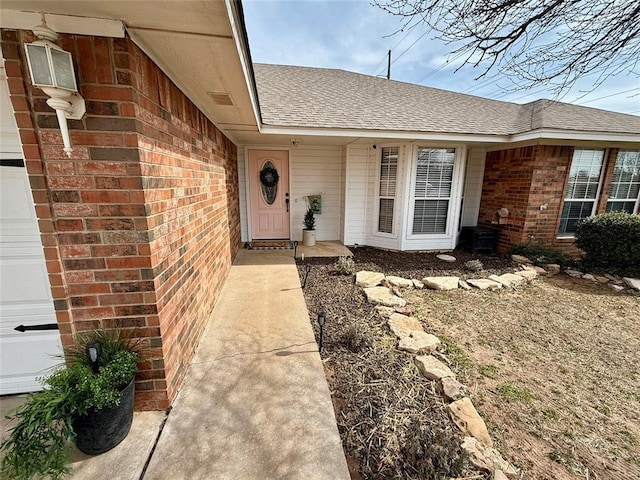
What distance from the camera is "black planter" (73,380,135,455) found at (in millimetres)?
1415

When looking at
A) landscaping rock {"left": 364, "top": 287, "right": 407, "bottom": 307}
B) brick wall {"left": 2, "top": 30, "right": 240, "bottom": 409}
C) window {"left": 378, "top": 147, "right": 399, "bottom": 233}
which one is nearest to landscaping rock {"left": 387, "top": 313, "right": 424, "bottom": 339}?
landscaping rock {"left": 364, "top": 287, "right": 407, "bottom": 307}

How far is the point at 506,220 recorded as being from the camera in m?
6.21

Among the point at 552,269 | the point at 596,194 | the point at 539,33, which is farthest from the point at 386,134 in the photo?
the point at 596,194

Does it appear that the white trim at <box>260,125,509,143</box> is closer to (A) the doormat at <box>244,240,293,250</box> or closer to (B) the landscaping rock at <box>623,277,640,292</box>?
(A) the doormat at <box>244,240,293,250</box>

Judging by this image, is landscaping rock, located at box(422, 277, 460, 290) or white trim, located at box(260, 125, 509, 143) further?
white trim, located at box(260, 125, 509, 143)

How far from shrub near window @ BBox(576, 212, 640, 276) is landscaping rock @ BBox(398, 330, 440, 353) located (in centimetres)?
456

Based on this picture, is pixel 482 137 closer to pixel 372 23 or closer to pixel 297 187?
pixel 372 23

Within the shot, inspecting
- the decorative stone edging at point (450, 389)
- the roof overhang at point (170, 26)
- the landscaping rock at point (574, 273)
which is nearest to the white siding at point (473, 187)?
the landscaping rock at point (574, 273)

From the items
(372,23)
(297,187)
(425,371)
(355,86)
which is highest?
(355,86)

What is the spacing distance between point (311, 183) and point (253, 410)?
5312 millimetres

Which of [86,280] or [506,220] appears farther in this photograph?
[506,220]

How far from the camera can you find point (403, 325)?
297cm

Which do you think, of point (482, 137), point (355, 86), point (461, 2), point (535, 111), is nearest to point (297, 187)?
point (355, 86)

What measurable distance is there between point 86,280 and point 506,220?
7.38 m
